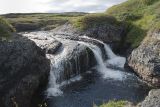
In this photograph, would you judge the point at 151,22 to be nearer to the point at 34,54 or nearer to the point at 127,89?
the point at 127,89

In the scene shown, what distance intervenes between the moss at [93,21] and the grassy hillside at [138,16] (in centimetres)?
328

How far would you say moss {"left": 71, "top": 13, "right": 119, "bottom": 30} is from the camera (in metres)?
62.6

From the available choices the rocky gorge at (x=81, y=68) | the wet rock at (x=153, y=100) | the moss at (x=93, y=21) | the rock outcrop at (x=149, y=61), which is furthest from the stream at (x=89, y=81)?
the wet rock at (x=153, y=100)

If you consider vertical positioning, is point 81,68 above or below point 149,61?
below

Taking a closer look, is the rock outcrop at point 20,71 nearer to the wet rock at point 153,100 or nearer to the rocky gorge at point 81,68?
the rocky gorge at point 81,68

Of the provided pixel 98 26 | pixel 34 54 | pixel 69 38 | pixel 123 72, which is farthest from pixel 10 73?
pixel 98 26

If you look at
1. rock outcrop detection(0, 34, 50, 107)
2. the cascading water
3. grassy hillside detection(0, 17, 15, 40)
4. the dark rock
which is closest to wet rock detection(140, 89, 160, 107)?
rock outcrop detection(0, 34, 50, 107)

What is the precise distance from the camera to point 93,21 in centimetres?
6359

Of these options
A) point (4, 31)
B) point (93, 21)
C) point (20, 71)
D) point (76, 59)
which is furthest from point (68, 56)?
point (93, 21)

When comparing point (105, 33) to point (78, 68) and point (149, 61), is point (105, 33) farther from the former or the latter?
point (149, 61)

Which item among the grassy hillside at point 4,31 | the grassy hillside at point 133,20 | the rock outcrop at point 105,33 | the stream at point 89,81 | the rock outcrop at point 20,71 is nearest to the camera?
the rock outcrop at point 20,71

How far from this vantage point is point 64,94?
3866 cm

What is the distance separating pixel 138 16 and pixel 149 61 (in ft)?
80.8

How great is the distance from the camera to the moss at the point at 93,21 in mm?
62594
